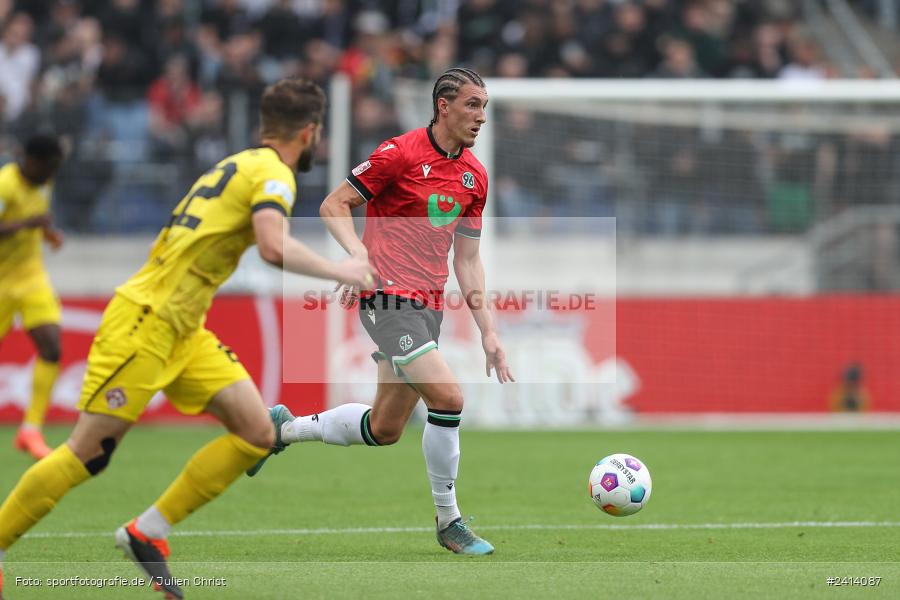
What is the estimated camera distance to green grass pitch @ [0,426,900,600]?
19.9 feet

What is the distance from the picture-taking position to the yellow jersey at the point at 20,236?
1133 centimetres

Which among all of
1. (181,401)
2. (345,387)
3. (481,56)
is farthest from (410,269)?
(481,56)

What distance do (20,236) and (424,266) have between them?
5711 millimetres

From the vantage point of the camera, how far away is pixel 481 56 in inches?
762

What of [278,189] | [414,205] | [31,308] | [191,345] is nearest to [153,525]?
[191,345]

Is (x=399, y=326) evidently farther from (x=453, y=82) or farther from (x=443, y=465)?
(x=453, y=82)

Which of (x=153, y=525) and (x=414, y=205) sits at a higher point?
(x=414, y=205)

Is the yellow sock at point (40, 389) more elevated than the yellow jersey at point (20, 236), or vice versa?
the yellow jersey at point (20, 236)

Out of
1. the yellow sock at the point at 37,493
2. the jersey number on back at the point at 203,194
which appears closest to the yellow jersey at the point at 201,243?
the jersey number on back at the point at 203,194

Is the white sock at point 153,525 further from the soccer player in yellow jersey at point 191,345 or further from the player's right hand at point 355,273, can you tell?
the player's right hand at point 355,273

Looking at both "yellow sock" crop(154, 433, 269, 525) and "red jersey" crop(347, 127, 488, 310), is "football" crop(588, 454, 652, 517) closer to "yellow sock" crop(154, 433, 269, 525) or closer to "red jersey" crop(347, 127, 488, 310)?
"red jersey" crop(347, 127, 488, 310)

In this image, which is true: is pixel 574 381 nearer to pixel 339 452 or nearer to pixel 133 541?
pixel 339 452

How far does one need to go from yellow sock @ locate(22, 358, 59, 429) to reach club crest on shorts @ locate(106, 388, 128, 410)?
6485 millimetres

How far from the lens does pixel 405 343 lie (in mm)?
7129
